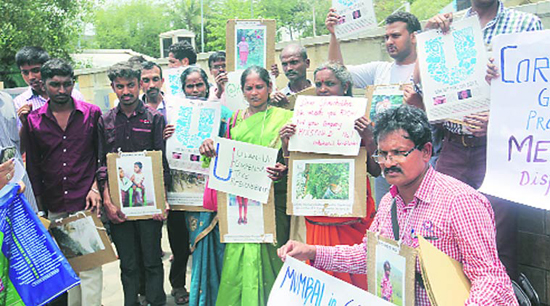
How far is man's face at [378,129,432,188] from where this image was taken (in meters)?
2.23

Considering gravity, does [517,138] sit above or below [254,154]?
above

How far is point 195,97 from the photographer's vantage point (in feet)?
13.9

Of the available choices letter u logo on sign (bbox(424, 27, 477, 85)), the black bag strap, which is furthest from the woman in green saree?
the black bag strap

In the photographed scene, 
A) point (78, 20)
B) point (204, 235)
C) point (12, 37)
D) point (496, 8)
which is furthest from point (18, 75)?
point (496, 8)

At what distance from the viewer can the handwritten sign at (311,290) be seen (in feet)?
7.16

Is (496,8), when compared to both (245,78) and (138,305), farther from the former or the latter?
(138,305)

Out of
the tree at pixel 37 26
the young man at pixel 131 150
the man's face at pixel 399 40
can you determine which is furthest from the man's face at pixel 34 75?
the tree at pixel 37 26

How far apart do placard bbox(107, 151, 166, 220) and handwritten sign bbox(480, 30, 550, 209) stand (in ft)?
7.44

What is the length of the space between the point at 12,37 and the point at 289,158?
1147cm

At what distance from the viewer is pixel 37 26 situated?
43.2 ft

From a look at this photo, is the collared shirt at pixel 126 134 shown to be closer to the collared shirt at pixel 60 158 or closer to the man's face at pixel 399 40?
the collared shirt at pixel 60 158

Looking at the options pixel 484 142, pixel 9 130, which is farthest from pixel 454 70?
pixel 9 130

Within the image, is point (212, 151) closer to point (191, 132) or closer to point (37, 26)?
point (191, 132)

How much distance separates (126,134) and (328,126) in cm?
154
